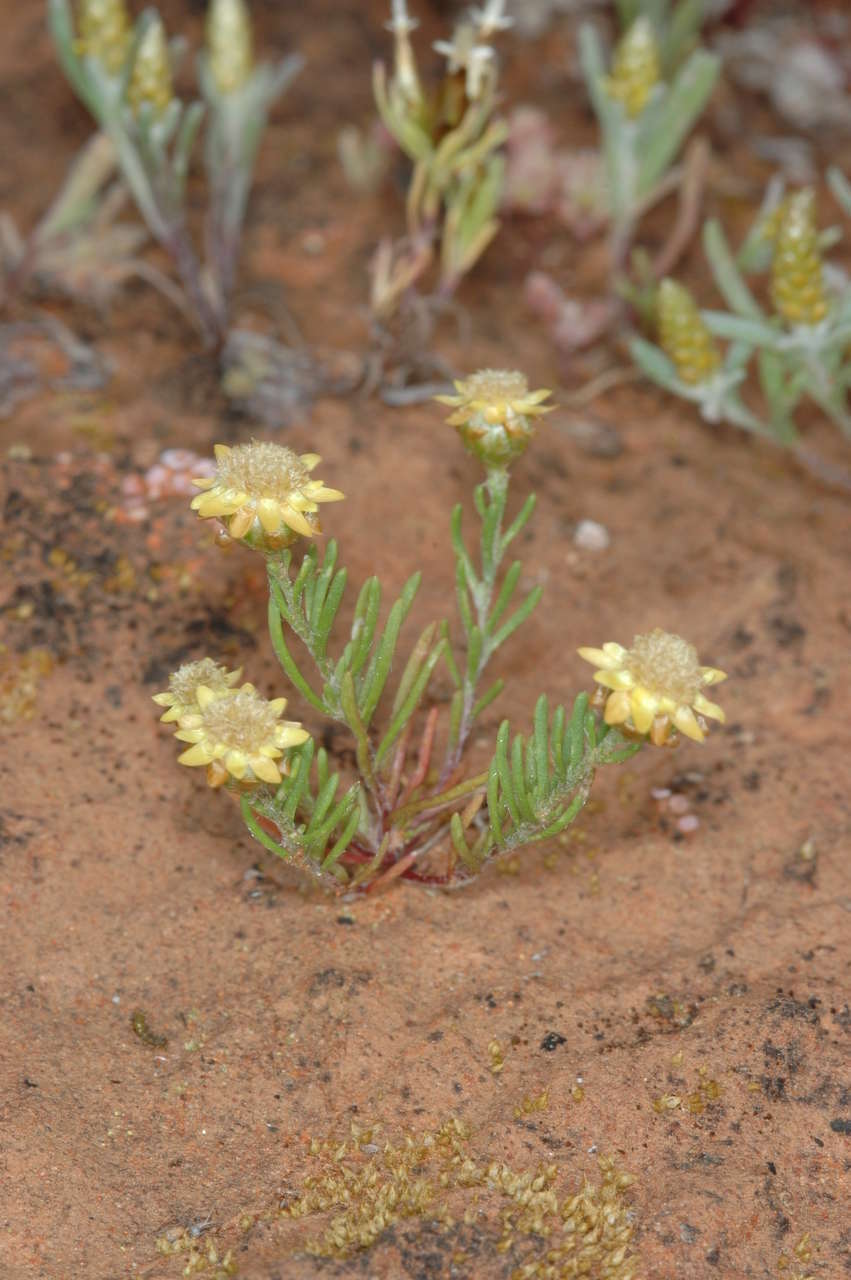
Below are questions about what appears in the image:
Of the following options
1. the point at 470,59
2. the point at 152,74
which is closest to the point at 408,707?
the point at 470,59

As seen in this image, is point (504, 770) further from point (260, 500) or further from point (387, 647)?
point (260, 500)

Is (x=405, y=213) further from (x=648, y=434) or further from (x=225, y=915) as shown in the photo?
(x=225, y=915)

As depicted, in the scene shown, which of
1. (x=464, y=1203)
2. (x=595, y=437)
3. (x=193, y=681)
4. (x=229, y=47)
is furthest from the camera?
(x=595, y=437)

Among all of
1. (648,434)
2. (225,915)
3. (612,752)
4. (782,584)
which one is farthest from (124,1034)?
(648,434)

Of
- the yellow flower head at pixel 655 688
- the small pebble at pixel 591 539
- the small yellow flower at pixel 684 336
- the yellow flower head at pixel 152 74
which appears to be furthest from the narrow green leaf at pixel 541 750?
the yellow flower head at pixel 152 74

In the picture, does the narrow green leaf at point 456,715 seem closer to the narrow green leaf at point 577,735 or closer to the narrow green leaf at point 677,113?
the narrow green leaf at point 577,735

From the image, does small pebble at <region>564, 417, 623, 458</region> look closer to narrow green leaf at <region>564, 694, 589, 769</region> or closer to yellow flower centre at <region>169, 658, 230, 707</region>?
narrow green leaf at <region>564, 694, 589, 769</region>

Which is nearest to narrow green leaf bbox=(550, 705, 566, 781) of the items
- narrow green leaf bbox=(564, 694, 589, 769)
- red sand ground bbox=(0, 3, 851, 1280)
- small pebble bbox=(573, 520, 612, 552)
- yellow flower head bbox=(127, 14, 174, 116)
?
narrow green leaf bbox=(564, 694, 589, 769)
